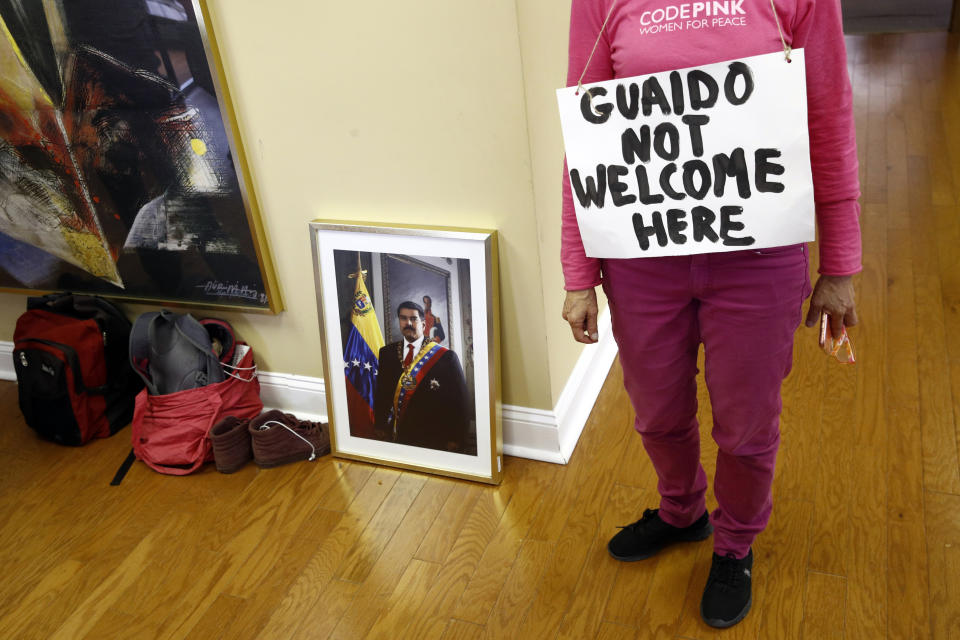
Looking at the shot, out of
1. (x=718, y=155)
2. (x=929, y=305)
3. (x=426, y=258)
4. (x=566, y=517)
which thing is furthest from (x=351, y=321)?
(x=929, y=305)

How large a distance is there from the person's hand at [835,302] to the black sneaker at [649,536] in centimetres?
64

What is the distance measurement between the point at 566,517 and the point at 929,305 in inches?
60.6

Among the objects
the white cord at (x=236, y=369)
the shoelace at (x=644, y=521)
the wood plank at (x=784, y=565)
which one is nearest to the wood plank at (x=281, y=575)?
the white cord at (x=236, y=369)

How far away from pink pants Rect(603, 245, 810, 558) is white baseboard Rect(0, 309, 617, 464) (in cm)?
51

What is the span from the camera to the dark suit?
2.17 metres

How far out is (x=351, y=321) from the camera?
2.23 metres

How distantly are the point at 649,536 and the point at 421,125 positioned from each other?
1.07m

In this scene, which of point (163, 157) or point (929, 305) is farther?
point (929, 305)

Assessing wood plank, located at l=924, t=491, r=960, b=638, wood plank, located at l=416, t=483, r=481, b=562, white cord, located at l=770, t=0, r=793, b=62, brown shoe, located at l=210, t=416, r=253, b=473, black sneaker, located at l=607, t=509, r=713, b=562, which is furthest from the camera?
brown shoe, located at l=210, t=416, r=253, b=473

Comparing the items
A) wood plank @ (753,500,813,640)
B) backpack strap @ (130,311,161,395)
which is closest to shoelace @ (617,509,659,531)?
wood plank @ (753,500,813,640)

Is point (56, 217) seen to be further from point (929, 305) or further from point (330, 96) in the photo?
point (929, 305)

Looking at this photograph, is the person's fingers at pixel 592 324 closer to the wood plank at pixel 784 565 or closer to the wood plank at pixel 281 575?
the wood plank at pixel 784 565

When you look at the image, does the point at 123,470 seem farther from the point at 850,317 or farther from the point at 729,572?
the point at 850,317
